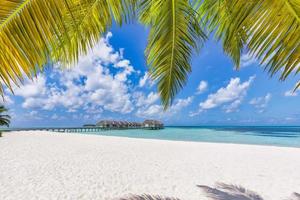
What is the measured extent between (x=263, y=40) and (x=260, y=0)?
27 cm

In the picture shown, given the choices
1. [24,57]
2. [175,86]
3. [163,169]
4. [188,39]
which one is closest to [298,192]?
[163,169]

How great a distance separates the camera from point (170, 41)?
329 cm

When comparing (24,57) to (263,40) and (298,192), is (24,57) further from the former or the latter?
(298,192)

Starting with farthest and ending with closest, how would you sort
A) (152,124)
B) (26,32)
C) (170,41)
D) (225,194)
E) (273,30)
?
(152,124)
(225,194)
(170,41)
(273,30)
(26,32)

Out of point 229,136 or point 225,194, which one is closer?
point 225,194

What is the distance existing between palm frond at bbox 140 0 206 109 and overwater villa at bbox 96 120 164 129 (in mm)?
49785

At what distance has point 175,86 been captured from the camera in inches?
150

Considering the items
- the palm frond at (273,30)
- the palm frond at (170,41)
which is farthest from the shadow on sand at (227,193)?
the palm frond at (273,30)

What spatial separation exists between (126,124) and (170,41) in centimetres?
5428

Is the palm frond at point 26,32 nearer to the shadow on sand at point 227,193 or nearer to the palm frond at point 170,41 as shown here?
the palm frond at point 170,41

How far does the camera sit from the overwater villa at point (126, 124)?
53.8 metres

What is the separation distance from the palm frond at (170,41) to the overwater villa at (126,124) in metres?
49.8

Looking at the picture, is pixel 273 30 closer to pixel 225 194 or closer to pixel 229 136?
pixel 225 194

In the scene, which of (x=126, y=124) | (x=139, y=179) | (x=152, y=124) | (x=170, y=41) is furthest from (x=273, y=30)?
(x=152, y=124)
